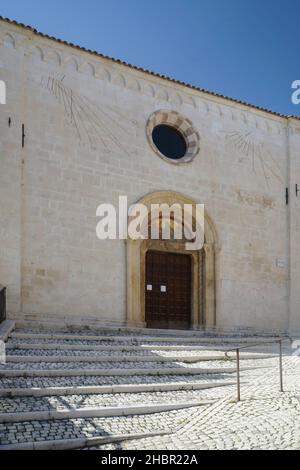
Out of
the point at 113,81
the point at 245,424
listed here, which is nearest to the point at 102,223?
the point at 113,81

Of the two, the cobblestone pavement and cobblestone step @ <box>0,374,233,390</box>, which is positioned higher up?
cobblestone step @ <box>0,374,233,390</box>

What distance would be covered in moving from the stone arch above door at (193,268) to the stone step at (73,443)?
306 inches

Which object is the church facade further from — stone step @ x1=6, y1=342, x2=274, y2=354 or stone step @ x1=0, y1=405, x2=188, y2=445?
stone step @ x1=0, y1=405, x2=188, y2=445

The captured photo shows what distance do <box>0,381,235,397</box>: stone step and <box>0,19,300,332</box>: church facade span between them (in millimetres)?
4984

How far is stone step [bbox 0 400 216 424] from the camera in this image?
581 cm

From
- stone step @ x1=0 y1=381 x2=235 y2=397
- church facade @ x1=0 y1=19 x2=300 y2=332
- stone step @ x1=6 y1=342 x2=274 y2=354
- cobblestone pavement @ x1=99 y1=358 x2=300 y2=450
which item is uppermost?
church facade @ x1=0 y1=19 x2=300 y2=332

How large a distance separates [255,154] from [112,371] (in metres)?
10.5

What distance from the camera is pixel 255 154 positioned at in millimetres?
16609

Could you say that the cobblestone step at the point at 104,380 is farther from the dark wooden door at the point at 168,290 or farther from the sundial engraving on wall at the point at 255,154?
the sundial engraving on wall at the point at 255,154

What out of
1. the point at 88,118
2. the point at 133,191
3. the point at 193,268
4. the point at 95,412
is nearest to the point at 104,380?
the point at 95,412

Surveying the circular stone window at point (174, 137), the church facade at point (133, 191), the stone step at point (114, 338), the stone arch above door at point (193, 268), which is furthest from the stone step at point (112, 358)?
the circular stone window at point (174, 137)

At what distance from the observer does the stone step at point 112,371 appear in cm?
733

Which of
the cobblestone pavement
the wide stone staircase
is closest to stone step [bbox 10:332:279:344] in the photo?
the wide stone staircase

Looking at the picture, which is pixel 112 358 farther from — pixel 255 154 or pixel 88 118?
pixel 255 154
